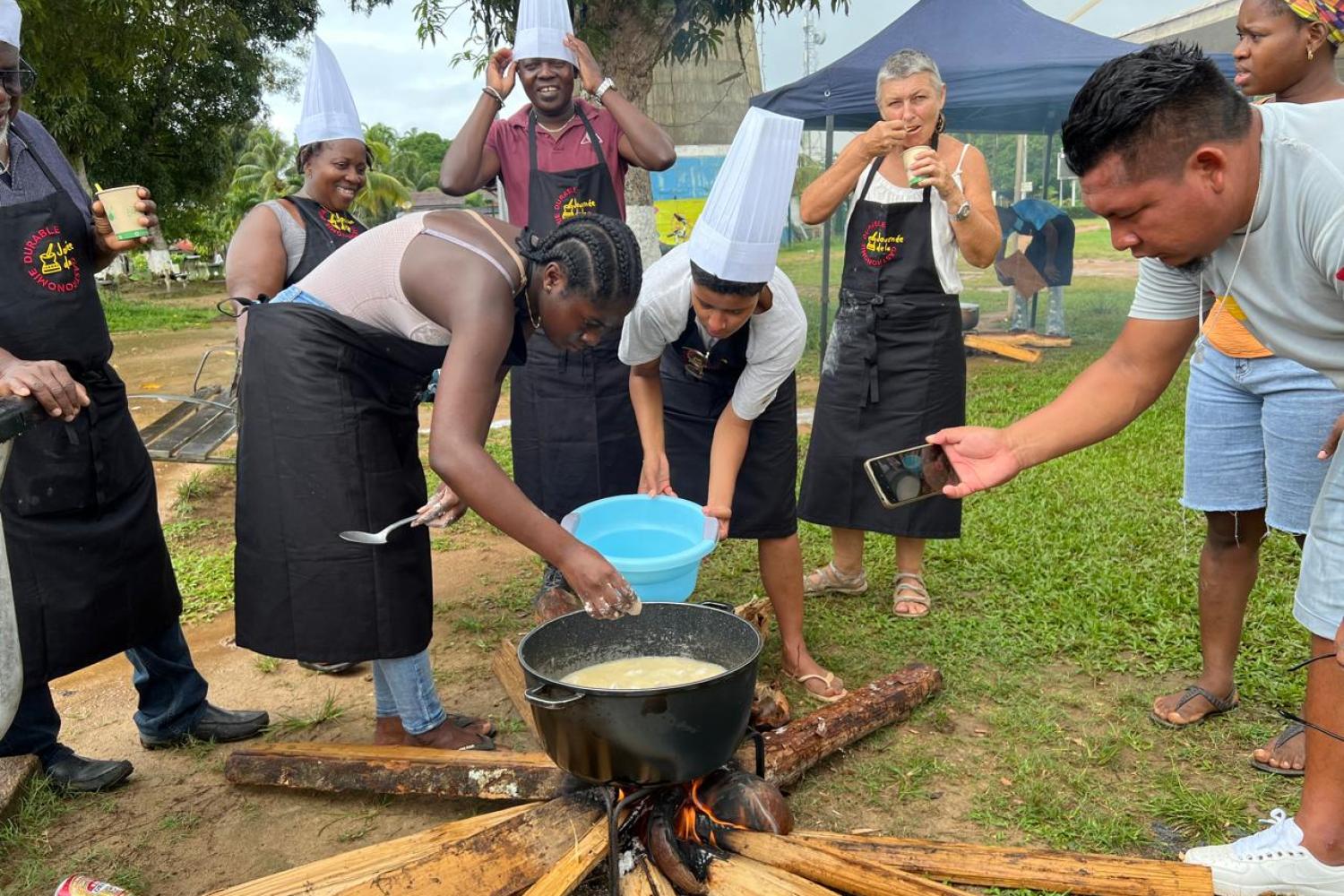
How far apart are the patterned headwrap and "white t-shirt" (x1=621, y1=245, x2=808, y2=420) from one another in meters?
1.37

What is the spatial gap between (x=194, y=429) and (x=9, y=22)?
9.93 ft

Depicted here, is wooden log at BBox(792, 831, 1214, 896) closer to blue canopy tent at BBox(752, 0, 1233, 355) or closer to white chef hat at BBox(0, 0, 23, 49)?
white chef hat at BBox(0, 0, 23, 49)

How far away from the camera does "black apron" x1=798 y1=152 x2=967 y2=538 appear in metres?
3.54

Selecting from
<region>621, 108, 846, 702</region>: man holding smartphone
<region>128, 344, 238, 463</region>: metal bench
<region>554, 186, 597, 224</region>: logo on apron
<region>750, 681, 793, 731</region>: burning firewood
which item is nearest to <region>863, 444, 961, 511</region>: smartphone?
<region>621, 108, 846, 702</region>: man holding smartphone

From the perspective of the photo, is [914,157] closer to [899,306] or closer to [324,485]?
[899,306]

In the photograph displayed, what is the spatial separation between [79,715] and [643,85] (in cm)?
605

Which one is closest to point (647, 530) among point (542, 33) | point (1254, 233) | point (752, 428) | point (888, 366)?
point (752, 428)

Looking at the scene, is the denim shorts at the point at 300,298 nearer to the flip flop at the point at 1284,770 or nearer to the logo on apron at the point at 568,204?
the logo on apron at the point at 568,204

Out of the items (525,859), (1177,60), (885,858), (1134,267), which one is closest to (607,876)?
(525,859)

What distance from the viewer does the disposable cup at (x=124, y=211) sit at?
256cm

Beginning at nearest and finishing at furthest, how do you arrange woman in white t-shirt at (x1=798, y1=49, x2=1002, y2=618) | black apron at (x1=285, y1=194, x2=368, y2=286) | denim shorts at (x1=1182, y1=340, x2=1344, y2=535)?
denim shorts at (x1=1182, y1=340, x2=1344, y2=535)
black apron at (x1=285, y1=194, x2=368, y2=286)
woman in white t-shirt at (x1=798, y1=49, x2=1002, y2=618)

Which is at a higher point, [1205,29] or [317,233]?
[1205,29]

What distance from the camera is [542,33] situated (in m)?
3.61

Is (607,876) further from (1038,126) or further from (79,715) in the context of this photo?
(1038,126)
